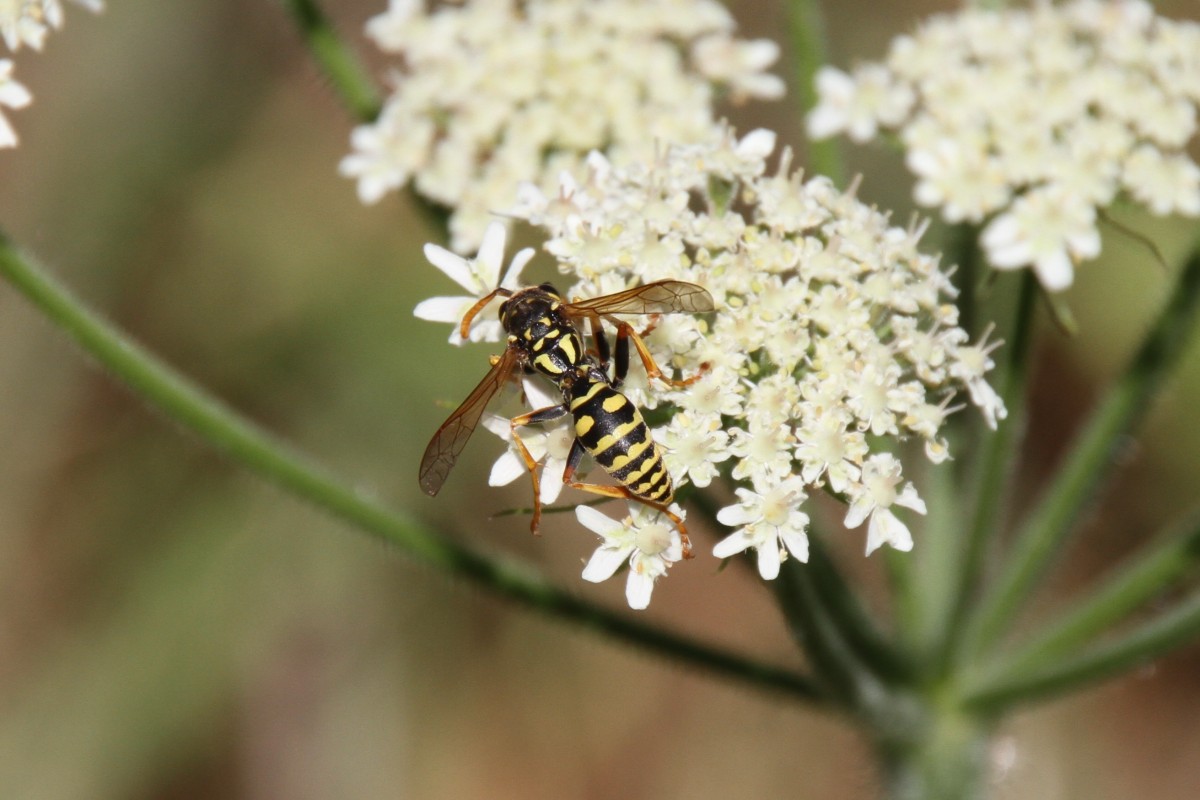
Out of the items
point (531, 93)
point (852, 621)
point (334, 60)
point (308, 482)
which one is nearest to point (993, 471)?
point (852, 621)

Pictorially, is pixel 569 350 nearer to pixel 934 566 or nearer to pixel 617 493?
pixel 617 493

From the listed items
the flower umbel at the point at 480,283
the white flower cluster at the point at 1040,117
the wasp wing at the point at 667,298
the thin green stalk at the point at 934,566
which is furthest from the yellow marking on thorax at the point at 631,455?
the thin green stalk at the point at 934,566

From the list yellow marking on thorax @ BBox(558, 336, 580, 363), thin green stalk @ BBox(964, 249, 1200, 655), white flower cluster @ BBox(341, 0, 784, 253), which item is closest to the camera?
yellow marking on thorax @ BBox(558, 336, 580, 363)

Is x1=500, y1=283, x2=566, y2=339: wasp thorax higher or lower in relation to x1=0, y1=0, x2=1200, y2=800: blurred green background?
higher

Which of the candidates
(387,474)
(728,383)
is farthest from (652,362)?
(387,474)

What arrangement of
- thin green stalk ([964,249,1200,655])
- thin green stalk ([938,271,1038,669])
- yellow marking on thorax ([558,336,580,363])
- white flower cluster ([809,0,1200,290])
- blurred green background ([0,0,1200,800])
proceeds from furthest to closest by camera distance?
1. blurred green background ([0,0,1200,800])
2. thin green stalk ([964,249,1200,655])
3. thin green stalk ([938,271,1038,669])
4. white flower cluster ([809,0,1200,290])
5. yellow marking on thorax ([558,336,580,363])

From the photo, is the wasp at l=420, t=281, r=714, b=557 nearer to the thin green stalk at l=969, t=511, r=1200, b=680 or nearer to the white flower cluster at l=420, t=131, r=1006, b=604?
the white flower cluster at l=420, t=131, r=1006, b=604

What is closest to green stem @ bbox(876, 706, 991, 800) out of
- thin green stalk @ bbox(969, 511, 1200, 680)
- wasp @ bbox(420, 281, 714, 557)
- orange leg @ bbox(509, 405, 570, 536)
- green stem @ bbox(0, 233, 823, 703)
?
thin green stalk @ bbox(969, 511, 1200, 680)

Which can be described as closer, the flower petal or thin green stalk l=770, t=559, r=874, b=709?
the flower petal

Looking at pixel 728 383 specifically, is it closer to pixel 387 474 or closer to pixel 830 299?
pixel 830 299
